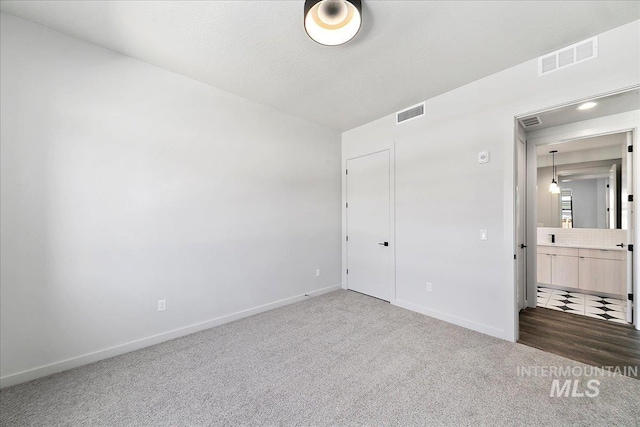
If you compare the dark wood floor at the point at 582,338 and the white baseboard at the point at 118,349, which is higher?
the white baseboard at the point at 118,349

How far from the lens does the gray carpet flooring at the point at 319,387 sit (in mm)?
1629

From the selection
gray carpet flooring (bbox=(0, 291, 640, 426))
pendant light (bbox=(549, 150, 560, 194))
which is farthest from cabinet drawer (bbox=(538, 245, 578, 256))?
gray carpet flooring (bbox=(0, 291, 640, 426))

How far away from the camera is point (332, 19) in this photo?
1783 millimetres

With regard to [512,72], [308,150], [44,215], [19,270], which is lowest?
[19,270]

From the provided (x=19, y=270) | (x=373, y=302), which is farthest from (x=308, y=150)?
(x=19, y=270)

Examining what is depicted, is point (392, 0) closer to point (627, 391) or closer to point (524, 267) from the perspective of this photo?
point (627, 391)

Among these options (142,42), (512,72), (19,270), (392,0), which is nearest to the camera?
(392,0)

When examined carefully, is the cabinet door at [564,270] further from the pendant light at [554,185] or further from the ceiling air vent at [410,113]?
the ceiling air vent at [410,113]

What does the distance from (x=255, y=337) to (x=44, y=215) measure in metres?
2.16

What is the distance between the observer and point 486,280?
9.04 ft

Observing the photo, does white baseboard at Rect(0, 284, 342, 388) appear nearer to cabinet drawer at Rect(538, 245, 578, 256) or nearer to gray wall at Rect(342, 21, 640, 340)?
gray wall at Rect(342, 21, 640, 340)

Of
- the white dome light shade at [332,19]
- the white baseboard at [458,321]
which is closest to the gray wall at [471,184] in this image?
the white baseboard at [458,321]

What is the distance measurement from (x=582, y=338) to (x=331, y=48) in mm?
3937

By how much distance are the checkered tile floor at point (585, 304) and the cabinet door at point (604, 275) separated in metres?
0.16
